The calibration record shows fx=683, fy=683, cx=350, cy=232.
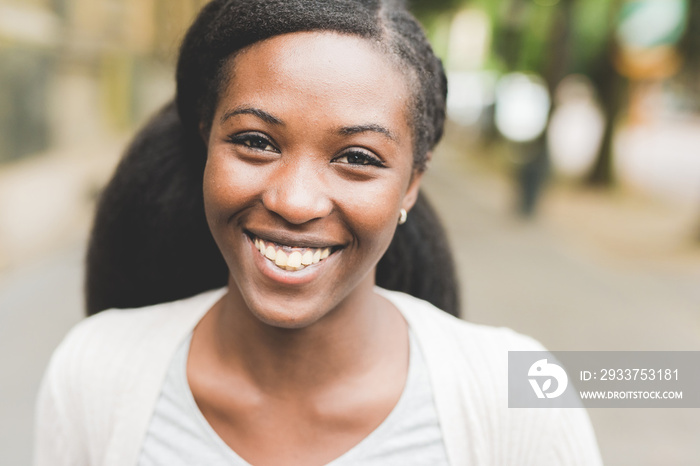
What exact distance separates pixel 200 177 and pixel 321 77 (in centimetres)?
63

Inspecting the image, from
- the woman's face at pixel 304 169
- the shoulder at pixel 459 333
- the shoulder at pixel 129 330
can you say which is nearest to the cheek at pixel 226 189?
the woman's face at pixel 304 169

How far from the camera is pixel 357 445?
161cm

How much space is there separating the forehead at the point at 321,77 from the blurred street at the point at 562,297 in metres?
1.84

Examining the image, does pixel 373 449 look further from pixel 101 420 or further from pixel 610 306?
pixel 610 306

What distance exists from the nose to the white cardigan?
0.49 meters

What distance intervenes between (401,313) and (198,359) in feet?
1.80

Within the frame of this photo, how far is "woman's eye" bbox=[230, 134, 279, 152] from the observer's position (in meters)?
1.52

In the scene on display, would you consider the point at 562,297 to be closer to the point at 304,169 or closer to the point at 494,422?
the point at 494,422

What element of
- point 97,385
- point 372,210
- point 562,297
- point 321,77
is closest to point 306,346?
point 372,210

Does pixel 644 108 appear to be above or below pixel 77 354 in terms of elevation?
above

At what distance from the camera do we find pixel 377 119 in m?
1.53

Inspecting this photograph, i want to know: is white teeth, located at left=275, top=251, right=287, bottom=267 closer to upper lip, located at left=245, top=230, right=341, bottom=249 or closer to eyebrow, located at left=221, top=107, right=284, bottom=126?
upper lip, located at left=245, top=230, right=341, bottom=249

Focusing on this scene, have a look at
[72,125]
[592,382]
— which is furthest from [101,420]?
[72,125]

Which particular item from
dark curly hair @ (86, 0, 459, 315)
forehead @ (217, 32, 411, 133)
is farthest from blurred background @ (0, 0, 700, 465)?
forehead @ (217, 32, 411, 133)
